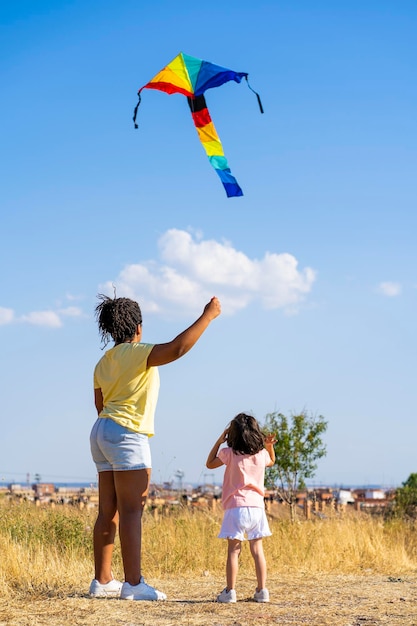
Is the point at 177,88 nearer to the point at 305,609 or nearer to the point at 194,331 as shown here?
the point at 194,331

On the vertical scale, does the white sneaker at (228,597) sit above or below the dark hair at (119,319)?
below

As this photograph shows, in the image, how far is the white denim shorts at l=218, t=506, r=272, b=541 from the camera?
628 centimetres

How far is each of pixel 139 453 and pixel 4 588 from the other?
1542 mm

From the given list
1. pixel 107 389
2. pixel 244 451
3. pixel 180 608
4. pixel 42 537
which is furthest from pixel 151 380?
pixel 42 537

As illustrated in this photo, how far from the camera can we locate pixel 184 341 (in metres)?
5.64

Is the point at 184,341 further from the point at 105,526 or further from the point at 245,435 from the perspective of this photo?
the point at 105,526

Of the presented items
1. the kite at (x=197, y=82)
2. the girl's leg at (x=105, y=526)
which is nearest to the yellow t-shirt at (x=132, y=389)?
the girl's leg at (x=105, y=526)

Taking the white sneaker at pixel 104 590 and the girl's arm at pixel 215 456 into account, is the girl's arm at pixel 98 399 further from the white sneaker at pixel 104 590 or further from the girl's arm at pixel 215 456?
the white sneaker at pixel 104 590

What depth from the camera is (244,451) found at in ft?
21.1

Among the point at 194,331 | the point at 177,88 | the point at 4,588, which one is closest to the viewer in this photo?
the point at 194,331

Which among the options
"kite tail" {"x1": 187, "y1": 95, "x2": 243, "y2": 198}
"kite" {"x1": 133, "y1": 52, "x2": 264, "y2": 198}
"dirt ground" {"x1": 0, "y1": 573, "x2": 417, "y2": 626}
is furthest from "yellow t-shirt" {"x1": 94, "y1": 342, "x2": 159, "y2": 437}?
"kite" {"x1": 133, "y1": 52, "x2": 264, "y2": 198}

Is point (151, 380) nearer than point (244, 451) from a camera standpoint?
Yes

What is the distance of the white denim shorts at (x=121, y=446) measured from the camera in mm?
5812

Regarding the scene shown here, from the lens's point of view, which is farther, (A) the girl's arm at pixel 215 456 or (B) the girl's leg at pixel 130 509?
(A) the girl's arm at pixel 215 456
